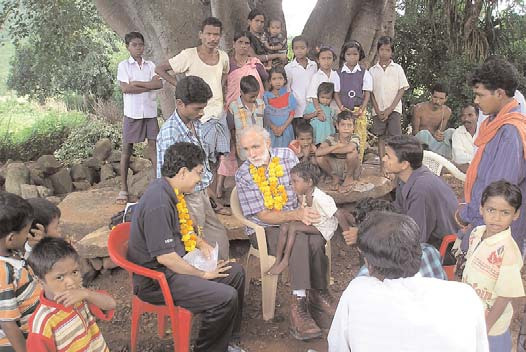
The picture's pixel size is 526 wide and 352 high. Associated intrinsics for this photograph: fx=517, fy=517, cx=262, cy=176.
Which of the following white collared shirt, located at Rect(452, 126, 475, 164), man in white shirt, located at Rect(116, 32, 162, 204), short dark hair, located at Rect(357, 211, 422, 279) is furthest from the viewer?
white collared shirt, located at Rect(452, 126, 475, 164)

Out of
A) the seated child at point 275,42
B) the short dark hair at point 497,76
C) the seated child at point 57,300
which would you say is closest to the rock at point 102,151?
the seated child at point 275,42

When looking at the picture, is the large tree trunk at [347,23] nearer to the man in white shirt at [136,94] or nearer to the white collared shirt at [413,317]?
the man in white shirt at [136,94]

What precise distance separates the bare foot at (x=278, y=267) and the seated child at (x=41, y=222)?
151 cm

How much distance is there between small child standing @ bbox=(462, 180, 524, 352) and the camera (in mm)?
2445

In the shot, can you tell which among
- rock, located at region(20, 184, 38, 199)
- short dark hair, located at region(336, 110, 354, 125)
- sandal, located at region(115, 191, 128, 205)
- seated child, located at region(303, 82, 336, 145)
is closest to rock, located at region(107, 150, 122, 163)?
rock, located at region(20, 184, 38, 199)

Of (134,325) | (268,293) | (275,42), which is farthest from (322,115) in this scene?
(134,325)

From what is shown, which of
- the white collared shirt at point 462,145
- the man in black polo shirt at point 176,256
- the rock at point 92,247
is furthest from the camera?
the white collared shirt at point 462,145

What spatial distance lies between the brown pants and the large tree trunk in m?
3.75

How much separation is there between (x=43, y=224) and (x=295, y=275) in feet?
5.60

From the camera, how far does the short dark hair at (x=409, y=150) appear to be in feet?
10.5

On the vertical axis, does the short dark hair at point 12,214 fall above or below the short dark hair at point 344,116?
below

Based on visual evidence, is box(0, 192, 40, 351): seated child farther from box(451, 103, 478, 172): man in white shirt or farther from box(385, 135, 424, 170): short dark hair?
box(451, 103, 478, 172): man in white shirt

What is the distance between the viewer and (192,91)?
3631 mm

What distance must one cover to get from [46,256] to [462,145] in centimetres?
500
